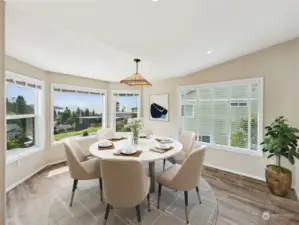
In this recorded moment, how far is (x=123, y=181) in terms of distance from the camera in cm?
174

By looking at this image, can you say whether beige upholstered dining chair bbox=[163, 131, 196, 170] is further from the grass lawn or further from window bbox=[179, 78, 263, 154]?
the grass lawn

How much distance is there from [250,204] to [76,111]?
4473 mm

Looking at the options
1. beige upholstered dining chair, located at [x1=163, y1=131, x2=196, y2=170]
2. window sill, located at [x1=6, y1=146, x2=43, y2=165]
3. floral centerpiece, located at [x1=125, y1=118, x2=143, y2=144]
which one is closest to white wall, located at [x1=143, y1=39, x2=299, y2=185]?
beige upholstered dining chair, located at [x1=163, y1=131, x2=196, y2=170]

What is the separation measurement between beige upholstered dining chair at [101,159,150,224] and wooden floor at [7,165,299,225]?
1198 millimetres

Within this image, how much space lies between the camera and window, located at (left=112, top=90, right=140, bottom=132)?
17.5ft

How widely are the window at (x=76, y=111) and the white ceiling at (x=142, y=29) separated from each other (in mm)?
1134

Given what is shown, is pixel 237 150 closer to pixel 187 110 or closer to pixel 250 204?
pixel 250 204

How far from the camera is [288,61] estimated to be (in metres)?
2.95

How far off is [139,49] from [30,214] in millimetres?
2845

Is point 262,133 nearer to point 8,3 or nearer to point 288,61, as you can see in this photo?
point 288,61

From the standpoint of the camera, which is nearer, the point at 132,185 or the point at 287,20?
the point at 132,185

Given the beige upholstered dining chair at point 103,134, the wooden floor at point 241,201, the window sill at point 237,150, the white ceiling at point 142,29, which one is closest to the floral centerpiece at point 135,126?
the beige upholstered dining chair at point 103,134

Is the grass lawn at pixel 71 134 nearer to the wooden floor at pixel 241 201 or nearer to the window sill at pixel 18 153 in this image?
the window sill at pixel 18 153

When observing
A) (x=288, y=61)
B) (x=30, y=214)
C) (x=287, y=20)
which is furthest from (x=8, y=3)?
(x=288, y=61)
